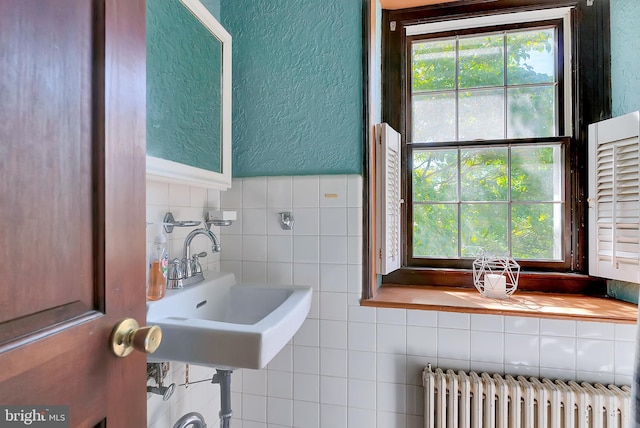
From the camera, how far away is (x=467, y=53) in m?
1.61

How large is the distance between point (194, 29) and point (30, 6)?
84cm

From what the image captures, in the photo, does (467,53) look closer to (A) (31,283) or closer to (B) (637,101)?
(B) (637,101)

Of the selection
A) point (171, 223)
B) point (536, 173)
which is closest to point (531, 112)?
point (536, 173)

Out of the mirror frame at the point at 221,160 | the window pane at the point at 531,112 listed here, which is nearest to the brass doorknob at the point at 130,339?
the mirror frame at the point at 221,160

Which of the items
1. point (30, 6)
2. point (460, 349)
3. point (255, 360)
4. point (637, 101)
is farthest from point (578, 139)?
point (30, 6)

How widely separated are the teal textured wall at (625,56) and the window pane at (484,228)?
62 cm

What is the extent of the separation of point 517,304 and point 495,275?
0.15m

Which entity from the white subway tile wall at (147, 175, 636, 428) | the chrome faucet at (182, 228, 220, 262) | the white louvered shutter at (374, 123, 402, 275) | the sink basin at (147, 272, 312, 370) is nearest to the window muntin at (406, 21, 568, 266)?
the white louvered shutter at (374, 123, 402, 275)

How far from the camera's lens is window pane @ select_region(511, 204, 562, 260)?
1512mm

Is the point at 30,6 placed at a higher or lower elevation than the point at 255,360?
higher

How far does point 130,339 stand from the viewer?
524mm

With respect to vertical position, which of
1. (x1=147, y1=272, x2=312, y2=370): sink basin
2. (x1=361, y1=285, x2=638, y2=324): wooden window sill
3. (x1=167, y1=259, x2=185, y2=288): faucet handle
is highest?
(x1=167, y1=259, x2=185, y2=288): faucet handle

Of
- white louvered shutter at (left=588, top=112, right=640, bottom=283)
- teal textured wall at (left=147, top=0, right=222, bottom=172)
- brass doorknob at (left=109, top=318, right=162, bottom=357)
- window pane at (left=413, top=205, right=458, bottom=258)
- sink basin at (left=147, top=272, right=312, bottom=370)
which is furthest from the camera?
window pane at (left=413, top=205, right=458, bottom=258)

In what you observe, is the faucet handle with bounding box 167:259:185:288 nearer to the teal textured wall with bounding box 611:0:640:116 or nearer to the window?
the window
